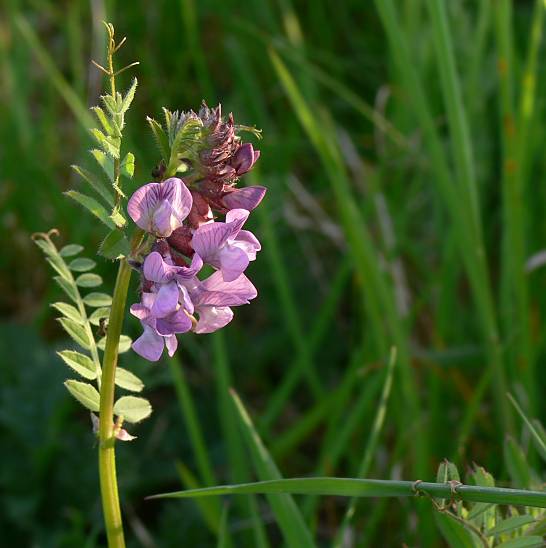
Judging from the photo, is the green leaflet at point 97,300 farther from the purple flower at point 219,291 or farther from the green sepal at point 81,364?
the purple flower at point 219,291

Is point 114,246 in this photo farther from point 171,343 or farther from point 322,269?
point 322,269

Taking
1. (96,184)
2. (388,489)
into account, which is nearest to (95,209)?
(96,184)

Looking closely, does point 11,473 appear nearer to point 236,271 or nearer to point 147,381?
point 147,381

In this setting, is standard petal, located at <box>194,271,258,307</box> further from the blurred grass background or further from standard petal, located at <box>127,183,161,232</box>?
the blurred grass background

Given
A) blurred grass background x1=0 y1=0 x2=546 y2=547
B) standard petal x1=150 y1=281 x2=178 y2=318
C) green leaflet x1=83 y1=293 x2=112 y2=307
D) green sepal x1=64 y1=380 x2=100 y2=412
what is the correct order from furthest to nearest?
blurred grass background x1=0 y1=0 x2=546 y2=547
green leaflet x1=83 y1=293 x2=112 y2=307
green sepal x1=64 y1=380 x2=100 y2=412
standard petal x1=150 y1=281 x2=178 y2=318

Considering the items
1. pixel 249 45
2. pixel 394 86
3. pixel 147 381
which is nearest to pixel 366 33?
pixel 249 45

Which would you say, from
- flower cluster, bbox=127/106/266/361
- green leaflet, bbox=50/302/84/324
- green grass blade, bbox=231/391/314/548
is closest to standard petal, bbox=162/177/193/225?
flower cluster, bbox=127/106/266/361

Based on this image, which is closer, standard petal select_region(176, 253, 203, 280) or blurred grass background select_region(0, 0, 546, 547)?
standard petal select_region(176, 253, 203, 280)
